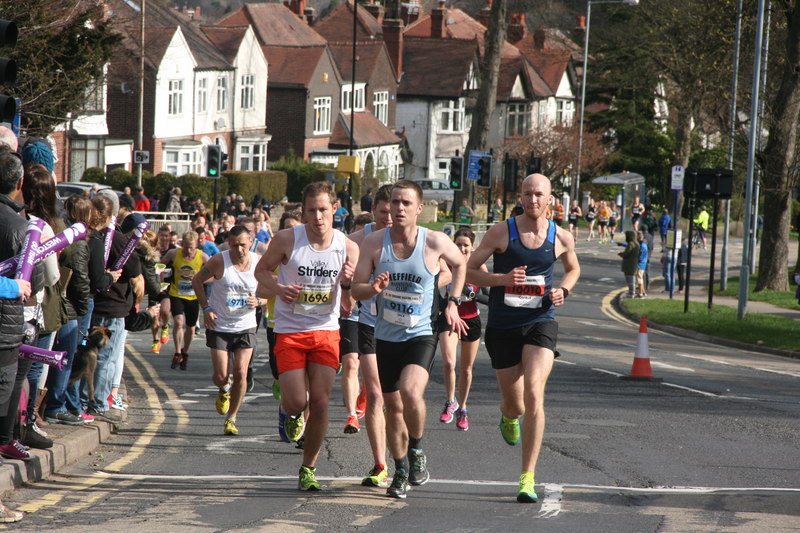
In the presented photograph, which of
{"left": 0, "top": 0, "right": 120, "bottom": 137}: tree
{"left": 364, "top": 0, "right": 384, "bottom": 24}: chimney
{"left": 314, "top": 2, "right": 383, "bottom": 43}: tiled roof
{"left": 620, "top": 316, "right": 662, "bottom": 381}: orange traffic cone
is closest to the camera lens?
{"left": 620, "top": 316, "right": 662, "bottom": 381}: orange traffic cone

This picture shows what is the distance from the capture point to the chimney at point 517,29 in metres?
90.9

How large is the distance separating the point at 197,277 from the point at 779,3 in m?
24.2

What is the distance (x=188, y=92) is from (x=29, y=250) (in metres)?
52.7

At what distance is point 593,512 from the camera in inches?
288

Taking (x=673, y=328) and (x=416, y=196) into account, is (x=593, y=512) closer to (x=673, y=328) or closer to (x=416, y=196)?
(x=416, y=196)

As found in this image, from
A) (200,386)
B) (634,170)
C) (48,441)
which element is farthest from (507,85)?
(48,441)

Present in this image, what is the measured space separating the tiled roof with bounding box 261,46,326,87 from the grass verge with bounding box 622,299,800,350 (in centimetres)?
3926

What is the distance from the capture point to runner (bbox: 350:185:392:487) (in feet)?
25.8

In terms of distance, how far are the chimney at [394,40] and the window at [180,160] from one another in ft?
71.5

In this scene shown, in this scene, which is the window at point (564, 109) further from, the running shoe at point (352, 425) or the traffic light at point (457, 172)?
the running shoe at point (352, 425)

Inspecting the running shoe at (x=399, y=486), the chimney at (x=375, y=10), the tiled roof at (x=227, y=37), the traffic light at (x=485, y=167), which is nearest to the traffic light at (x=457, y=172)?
the traffic light at (x=485, y=167)

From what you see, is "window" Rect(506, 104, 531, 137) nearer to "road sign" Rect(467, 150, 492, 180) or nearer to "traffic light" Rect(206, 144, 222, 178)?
"road sign" Rect(467, 150, 492, 180)

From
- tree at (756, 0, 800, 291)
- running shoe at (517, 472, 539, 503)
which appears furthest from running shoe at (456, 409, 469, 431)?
tree at (756, 0, 800, 291)

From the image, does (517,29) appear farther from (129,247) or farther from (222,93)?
(129,247)
